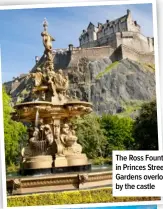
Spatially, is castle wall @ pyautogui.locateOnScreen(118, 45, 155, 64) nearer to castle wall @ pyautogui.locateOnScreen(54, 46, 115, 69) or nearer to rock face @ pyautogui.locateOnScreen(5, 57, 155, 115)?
rock face @ pyautogui.locateOnScreen(5, 57, 155, 115)

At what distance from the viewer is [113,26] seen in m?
12.6

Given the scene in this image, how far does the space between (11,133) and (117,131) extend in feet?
9.40

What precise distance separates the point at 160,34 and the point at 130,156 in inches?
94.2

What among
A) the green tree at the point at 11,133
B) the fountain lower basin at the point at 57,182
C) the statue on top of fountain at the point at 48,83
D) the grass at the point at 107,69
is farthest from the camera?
the grass at the point at 107,69

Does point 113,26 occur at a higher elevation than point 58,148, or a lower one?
higher

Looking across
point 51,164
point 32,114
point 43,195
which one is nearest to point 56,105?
point 32,114

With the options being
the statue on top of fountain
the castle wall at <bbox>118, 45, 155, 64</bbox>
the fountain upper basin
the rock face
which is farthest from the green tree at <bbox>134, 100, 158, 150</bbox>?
the statue on top of fountain

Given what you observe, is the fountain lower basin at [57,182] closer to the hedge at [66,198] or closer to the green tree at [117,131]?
the hedge at [66,198]

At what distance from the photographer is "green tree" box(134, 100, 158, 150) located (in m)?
11.3

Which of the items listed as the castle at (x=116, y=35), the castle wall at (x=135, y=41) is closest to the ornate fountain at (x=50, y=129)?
the castle at (x=116, y=35)

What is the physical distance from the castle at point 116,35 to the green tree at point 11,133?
2.31 metres

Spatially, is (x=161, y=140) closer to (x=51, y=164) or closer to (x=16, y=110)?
(x=51, y=164)

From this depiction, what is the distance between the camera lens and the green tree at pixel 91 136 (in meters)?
14.1

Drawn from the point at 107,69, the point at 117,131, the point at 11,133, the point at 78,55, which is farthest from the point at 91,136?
the point at 78,55
